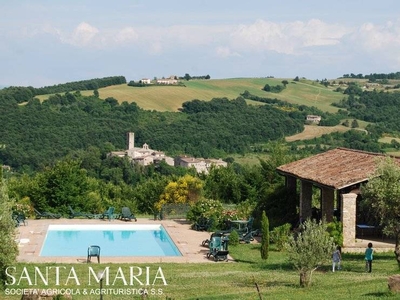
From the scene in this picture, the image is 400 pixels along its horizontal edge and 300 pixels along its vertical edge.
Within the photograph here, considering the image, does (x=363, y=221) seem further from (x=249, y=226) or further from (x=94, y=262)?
(x=94, y=262)

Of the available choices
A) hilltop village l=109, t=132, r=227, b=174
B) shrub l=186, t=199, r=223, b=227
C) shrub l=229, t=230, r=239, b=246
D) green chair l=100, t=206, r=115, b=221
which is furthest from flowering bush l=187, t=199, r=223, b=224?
hilltop village l=109, t=132, r=227, b=174

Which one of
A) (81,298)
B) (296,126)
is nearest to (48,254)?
(81,298)

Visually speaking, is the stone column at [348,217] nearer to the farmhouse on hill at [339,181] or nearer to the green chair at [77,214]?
the farmhouse on hill at [339,181]

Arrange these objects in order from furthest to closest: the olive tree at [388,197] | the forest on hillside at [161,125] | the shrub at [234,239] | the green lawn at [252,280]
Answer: the forest on hillside at [161,125], the shrub at [234,239], the olive tree at [388,197], the green lawn at [252,280]

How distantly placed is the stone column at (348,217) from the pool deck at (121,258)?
403cm

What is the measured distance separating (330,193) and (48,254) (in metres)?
9.12

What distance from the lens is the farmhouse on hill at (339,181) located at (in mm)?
21344

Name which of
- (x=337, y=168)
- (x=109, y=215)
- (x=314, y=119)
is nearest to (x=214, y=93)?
(x=314, y=119)

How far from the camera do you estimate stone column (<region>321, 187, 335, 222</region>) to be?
2381 centimetres

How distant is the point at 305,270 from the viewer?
15.2m

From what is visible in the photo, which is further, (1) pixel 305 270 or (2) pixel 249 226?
(2) pixel 249 226

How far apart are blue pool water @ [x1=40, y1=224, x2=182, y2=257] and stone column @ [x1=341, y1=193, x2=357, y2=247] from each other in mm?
4916

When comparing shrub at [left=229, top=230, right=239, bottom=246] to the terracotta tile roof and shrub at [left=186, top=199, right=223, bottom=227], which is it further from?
shrub at [left=186, top=199, right=223, bottom=227]

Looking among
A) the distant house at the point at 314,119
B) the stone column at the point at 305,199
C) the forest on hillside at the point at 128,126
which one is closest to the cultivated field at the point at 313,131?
the forest on hillside at the point at 128,126
